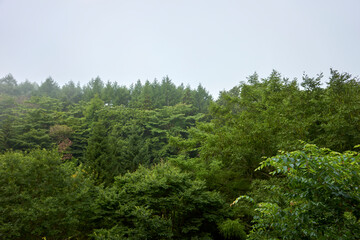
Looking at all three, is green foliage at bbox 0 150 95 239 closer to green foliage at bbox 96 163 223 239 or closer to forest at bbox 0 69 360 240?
forest at bbox 0 69 360 240

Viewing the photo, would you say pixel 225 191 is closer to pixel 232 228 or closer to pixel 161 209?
pixel 232 228

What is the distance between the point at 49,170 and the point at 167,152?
71.4 feet

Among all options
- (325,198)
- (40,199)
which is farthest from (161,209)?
(325,198)

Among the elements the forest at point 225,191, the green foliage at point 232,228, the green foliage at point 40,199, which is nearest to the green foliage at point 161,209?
the forest at point 225,191

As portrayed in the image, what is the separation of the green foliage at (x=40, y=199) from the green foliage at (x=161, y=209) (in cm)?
119

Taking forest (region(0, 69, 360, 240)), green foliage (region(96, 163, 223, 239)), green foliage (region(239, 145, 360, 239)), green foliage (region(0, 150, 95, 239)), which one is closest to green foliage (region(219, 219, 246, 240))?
forest (region(0, 69, 360, 240))

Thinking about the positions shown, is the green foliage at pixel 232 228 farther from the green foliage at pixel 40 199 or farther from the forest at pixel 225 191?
the green foliage at pixel 40 199

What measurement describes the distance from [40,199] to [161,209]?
14.4ft

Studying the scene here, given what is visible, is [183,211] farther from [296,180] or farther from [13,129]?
[13,129]

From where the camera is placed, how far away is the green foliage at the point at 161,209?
669cm

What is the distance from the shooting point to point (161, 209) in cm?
794

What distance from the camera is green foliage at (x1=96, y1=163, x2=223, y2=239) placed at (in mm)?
6691

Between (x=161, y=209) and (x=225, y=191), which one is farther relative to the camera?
(x=225, y=191)

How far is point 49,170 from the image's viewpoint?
7.97 m
